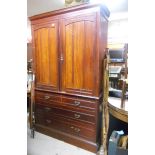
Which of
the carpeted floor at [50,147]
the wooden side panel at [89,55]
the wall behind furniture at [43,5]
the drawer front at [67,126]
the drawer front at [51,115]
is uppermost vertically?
the wall behind furniture at [43,5]

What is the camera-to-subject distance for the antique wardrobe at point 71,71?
221 centimetres

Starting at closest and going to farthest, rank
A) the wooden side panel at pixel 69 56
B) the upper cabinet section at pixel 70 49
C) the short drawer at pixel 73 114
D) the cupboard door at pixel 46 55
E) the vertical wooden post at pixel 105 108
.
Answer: the vertical wooden post at pixel 105 108
the upper cabinet section at pixel 70 49
the short drawer at pixel 73 114
the wooden side panel at pixel 69 56
the cupboard door at pixel 46 55

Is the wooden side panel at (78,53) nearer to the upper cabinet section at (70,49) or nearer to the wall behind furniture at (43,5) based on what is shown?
the upper cabinet section at (70,49)

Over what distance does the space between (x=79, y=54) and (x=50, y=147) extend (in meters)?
1.44

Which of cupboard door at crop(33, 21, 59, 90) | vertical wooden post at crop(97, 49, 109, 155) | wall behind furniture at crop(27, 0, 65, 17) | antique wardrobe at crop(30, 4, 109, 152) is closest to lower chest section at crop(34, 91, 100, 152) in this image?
antique wardrobe at crop(30, 4, 109, 152)

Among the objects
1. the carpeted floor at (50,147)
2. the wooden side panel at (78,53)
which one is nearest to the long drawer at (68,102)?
the wooden side panel at (78,53)

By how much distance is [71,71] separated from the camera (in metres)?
2.44

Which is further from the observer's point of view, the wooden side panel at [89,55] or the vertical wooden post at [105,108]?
the wooden side panel at [89,55]

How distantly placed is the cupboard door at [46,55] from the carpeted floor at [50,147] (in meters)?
0.85

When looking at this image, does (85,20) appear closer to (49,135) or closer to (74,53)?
(74,53)
